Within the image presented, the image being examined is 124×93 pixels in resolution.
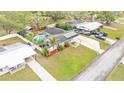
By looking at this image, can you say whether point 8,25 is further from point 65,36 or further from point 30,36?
point 65,36

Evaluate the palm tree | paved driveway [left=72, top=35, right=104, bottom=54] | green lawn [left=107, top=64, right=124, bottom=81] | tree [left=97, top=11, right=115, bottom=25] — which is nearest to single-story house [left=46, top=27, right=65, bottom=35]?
the palm tree

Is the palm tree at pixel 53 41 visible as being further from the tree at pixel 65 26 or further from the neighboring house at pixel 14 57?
the neighboring house at pixel 14 57

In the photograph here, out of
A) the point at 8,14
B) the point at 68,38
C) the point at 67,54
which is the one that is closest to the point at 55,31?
the point at 68,38

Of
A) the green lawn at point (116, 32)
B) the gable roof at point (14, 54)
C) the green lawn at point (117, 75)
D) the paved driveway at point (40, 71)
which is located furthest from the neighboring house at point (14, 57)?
the green lawn at point (116, 32)

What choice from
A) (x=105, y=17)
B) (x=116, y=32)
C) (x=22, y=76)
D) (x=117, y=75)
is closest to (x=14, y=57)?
(x=22, y=76)

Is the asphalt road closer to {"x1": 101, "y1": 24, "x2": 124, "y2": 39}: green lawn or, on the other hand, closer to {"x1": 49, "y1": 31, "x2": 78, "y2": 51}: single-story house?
{"x1": 101, "y1": 24, "x2": 124, "y2": 39}: green lawn
